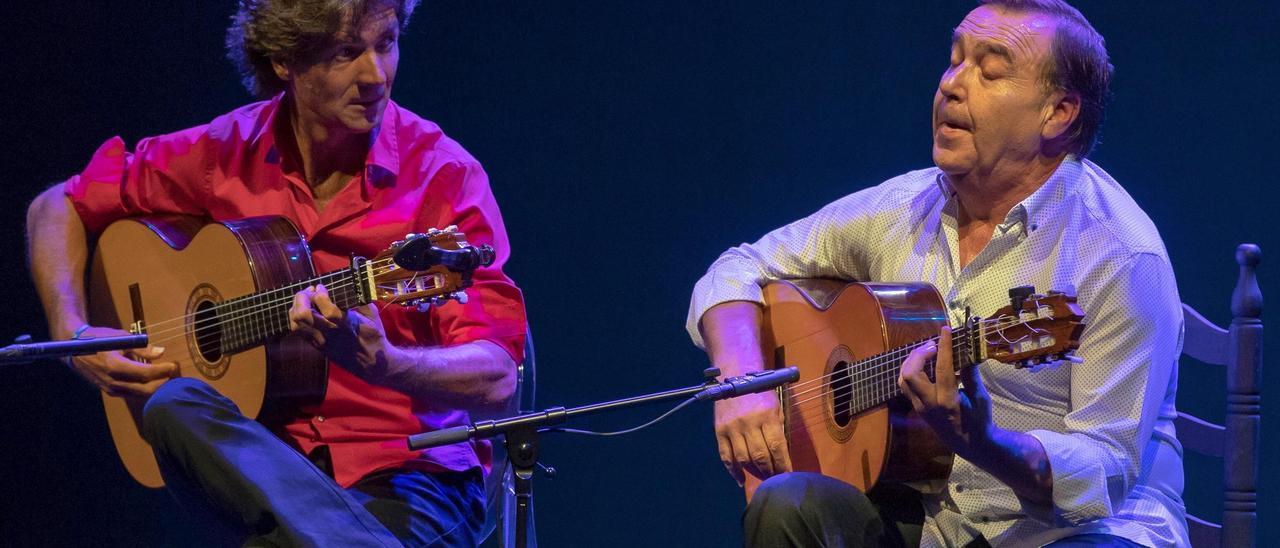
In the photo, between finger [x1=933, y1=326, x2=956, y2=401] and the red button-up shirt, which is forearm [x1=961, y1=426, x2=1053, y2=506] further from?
the red button-up shirt

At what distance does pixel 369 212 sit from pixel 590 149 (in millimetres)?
1539

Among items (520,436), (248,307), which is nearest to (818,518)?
(520,436)

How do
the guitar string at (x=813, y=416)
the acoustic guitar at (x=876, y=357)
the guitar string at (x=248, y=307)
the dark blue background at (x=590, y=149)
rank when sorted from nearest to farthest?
the acoustic guitar at (x=876, y=357) < the guitar string at (x=813, y=416) < the guitar string at (x=248, y=307) < the dark blue background at (x=590, y=149)

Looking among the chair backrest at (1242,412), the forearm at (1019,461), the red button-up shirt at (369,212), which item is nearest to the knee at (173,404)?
the red button-up shirt at (369,212)

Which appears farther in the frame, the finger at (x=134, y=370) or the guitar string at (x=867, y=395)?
the finger at (x=134, y=370)

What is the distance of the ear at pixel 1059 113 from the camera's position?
2.62 m

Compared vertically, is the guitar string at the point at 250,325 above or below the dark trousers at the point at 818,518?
above

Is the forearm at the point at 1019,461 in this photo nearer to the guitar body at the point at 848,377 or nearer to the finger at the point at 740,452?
the guitar body at the point at 848,377

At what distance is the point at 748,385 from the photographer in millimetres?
2135

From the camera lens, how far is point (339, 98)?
2.95m

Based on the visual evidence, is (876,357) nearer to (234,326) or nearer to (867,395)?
(867,395)

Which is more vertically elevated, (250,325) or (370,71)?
(370,71)

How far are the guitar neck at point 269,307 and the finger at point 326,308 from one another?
47 mm

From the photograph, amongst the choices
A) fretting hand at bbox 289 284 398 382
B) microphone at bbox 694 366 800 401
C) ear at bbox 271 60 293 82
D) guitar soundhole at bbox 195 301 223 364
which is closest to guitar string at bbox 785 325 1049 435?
microphone at bbox 694 366 800 401
